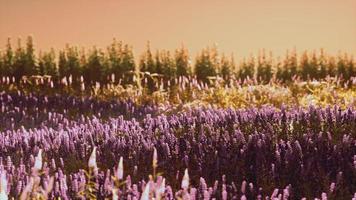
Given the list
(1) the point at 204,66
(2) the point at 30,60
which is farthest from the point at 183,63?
A: (2) the point at 30,60

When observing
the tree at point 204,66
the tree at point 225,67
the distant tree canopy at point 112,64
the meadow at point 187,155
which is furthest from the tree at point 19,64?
the meadow at point 187,155

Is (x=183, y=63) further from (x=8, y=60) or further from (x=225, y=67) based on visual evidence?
(x=8, y=60)

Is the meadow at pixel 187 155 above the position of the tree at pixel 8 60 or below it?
below

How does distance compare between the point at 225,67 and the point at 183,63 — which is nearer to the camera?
the point at 183,63

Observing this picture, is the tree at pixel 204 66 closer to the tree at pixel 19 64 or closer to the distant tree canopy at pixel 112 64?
the distant tree canopy at pixel 112 64

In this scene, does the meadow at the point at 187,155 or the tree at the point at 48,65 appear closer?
the meadow at the point at 187,155

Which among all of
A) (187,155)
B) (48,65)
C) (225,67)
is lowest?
(187,155)

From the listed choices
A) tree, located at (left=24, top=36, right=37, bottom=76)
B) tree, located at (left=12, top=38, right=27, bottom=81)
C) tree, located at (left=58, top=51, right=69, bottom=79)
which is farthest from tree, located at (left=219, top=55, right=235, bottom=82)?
tree, located at (left=12, top=38, right=27, bottom=81)

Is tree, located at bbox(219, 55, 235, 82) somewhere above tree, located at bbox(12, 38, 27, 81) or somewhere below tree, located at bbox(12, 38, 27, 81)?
below

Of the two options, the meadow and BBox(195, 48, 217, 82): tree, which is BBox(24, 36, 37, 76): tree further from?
the meadow

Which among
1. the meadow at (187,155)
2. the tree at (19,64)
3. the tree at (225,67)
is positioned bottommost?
the meadow at (187,155)

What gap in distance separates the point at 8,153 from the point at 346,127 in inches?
160

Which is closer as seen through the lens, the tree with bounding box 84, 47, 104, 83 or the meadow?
the meadow

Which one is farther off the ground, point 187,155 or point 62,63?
point 62,63
